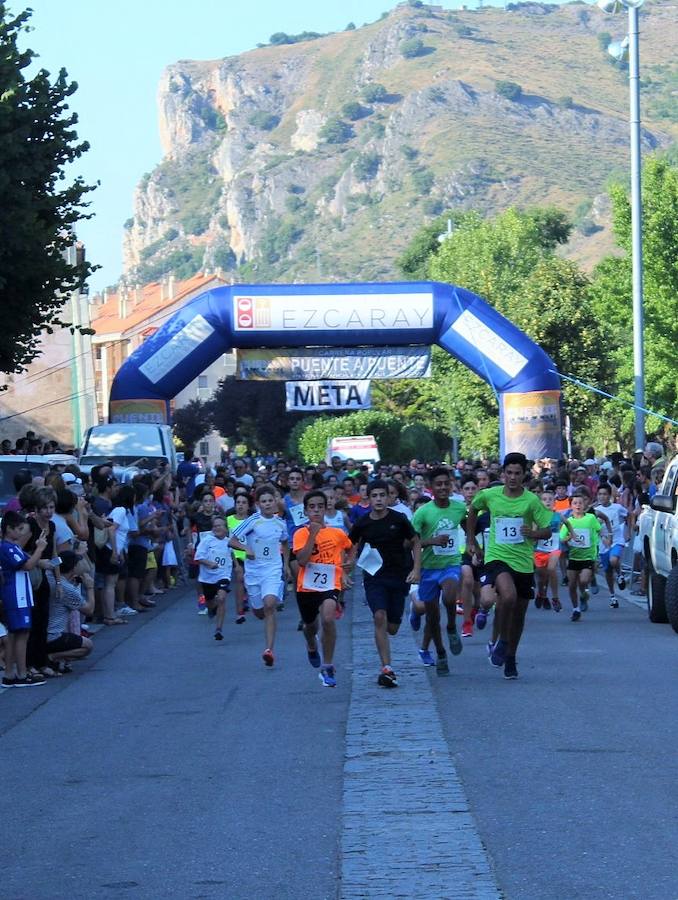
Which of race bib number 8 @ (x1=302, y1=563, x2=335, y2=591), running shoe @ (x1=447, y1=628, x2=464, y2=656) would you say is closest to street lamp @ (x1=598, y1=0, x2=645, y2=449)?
running shoe @ (x1=447, y1=628, x2=464, y2=656)

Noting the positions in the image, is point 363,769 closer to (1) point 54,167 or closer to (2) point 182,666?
(2) point 182,666

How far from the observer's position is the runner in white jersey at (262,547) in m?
15.0

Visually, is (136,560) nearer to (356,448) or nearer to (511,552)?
(511,552)

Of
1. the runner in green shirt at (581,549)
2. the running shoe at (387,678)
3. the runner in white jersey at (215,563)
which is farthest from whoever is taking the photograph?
the runner in green shirt at (581,549)

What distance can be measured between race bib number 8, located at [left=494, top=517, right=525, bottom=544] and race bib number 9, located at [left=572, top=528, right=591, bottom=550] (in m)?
5.88

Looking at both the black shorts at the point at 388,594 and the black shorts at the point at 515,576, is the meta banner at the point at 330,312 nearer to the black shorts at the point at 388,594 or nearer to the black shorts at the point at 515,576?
the black shorts at the point at 515,576

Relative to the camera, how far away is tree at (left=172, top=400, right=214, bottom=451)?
10088 centimetres

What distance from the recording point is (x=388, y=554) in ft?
43.3

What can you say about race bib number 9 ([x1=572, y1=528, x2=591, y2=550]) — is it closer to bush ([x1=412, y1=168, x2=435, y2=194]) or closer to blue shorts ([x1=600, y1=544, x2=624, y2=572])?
blue shorts ([x1=600, y1=544, x2=624, y2=572])

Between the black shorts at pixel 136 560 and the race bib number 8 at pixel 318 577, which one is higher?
the race bib number 8 at pixel 318 577

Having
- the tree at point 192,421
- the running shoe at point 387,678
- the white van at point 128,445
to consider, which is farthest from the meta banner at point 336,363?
the tree at point 192,421

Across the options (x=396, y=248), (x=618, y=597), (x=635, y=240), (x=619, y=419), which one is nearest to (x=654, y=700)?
(x=618, y=597)

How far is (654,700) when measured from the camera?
38.8ft

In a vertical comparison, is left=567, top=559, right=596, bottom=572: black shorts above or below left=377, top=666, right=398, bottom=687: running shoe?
above
